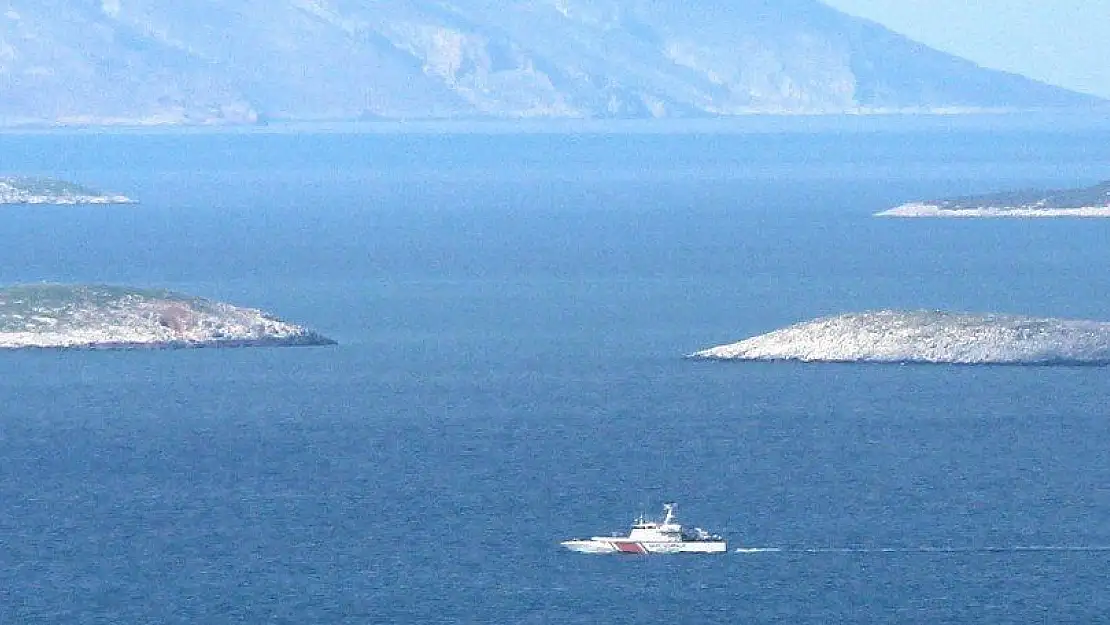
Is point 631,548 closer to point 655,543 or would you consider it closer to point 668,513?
point 655,543

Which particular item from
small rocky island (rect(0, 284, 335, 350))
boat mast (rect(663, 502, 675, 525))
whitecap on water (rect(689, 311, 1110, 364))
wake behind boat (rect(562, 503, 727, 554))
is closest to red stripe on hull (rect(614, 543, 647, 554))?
wake behind boat (rect(562, 503, 727, 554))

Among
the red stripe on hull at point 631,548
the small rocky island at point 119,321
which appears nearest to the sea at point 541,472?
the small rocky island at point 119,321

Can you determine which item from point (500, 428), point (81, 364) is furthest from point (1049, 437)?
point (81, 364)

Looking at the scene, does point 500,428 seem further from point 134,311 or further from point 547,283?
point 547,283

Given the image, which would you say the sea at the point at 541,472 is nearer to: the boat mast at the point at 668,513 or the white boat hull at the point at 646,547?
the boat mast at the point at 668,513

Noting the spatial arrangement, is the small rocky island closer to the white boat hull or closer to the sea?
the sea

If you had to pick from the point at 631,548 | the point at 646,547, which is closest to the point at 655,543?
the point at 646,547
